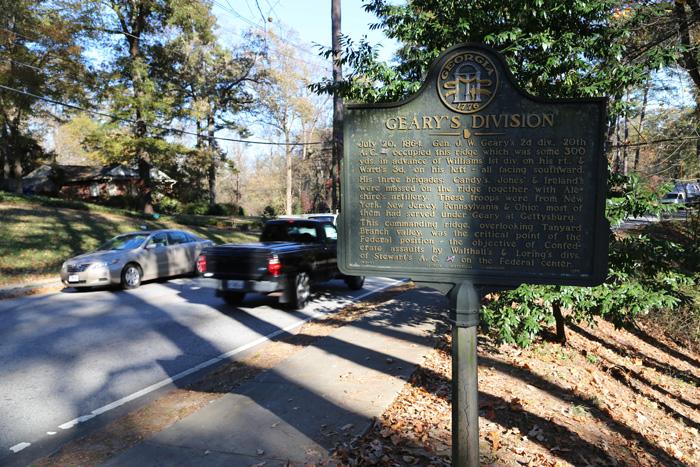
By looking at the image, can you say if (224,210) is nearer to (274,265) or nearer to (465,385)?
(274,265)

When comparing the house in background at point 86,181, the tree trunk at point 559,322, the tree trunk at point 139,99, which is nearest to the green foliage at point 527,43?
the tree trunk at point 559,322

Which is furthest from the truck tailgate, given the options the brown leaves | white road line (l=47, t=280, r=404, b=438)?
the brown leaves

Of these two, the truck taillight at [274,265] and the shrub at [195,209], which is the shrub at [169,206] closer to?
the shrub at [195,209]

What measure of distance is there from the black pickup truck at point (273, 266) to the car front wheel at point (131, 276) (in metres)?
3.42

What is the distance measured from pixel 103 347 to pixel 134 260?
19.8 ft

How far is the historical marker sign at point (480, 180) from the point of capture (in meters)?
3.09

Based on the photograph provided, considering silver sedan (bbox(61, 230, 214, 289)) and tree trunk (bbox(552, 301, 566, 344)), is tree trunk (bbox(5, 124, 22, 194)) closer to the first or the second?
silver sedan (bbox(61, 230, 214, 289))

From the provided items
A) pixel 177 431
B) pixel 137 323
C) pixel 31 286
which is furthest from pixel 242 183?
pixel 177 431

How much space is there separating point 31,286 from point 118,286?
2.08m

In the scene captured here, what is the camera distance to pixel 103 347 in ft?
23.4

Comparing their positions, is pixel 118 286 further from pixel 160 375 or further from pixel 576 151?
pixel 576 151

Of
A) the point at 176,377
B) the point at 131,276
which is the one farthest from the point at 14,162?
the point at 176,377

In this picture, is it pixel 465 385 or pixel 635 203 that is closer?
pixel 465 385

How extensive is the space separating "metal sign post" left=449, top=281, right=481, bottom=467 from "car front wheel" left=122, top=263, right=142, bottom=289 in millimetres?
11237
